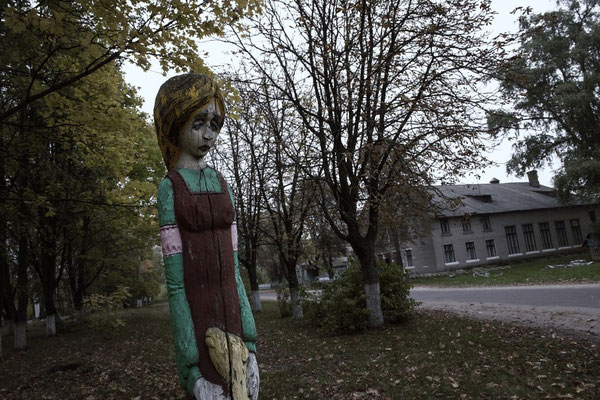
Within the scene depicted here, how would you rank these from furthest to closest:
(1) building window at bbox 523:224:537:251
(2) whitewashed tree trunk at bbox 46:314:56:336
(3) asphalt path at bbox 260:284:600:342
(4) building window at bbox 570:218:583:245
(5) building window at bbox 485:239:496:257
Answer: (4) building window at bbox 570:218:583:245, (1) building window at bbox 523:224:537:251, (5) building window at bbox 485:239:496:257, (2) whitewashed tree trunk at bbox 46:314:56:336, (3) asphalt path at bbox 260:284:600:342

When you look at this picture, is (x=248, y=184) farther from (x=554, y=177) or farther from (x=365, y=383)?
(x=554, y=177)

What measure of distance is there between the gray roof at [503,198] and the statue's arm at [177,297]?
112 feet

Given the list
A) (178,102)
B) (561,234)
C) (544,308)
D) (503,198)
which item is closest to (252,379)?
(178,102)

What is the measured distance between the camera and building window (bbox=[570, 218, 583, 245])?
3872cm

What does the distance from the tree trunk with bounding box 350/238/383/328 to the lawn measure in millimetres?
392

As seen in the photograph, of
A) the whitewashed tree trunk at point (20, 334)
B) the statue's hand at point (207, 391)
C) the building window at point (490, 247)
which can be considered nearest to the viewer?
the statue's hand at point (207, 391)

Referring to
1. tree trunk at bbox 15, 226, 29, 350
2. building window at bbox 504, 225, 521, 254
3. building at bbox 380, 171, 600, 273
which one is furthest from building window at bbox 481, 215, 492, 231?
tree trunk at bbox 15, 226, 29, 350

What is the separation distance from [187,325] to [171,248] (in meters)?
0.49

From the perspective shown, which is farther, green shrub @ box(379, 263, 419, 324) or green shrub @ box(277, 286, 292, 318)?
green shrub @ box(277, 286, 292, 318)

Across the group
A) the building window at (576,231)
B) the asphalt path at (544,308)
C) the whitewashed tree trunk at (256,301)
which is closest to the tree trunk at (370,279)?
the asphalt path at (544,308)

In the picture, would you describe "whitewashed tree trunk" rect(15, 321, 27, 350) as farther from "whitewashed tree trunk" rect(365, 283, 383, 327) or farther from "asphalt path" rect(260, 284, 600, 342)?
"asphalt path" rect(260, 284, 600, 342)

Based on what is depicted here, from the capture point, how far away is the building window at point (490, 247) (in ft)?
116

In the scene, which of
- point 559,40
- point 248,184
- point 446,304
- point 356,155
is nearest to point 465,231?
point 559,40

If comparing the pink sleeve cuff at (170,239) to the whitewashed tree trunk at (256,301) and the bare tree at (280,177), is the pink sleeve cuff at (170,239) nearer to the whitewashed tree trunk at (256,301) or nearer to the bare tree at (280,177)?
the bare tree at (280,177)
